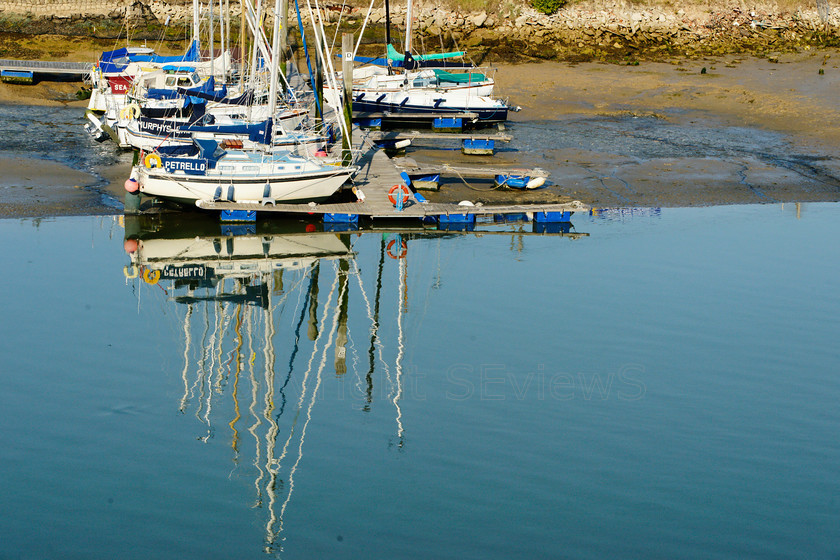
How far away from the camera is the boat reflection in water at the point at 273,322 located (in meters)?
15.7

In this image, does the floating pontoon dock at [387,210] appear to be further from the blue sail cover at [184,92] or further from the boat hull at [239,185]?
the blue sail cover at [184,92]

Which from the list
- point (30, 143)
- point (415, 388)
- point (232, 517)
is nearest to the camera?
point (232, 517)

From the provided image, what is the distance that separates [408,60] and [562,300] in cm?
2164

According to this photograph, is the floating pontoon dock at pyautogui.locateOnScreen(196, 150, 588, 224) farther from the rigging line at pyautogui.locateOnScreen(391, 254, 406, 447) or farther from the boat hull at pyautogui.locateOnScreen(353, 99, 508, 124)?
the boat hull at pyautogui.locateOnScreen(353, 99, 508, 124)

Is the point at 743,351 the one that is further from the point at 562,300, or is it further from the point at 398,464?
the point at 398,464

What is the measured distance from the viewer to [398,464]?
14820mm

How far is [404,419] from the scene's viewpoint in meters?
16.3

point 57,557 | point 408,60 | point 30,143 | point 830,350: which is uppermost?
point 408,60

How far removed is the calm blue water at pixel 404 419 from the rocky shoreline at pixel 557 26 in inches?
1173

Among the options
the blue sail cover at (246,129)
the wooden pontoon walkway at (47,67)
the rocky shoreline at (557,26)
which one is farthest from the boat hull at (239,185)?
the rocky shoreline at (557,26)

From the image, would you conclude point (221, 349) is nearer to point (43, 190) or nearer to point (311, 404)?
point (311, 404)

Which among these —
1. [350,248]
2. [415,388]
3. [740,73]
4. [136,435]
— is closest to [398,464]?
[415,388]

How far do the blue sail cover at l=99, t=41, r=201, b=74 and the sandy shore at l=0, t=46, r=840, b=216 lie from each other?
4.25 metres

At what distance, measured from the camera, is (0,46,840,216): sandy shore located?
30.5 meters
